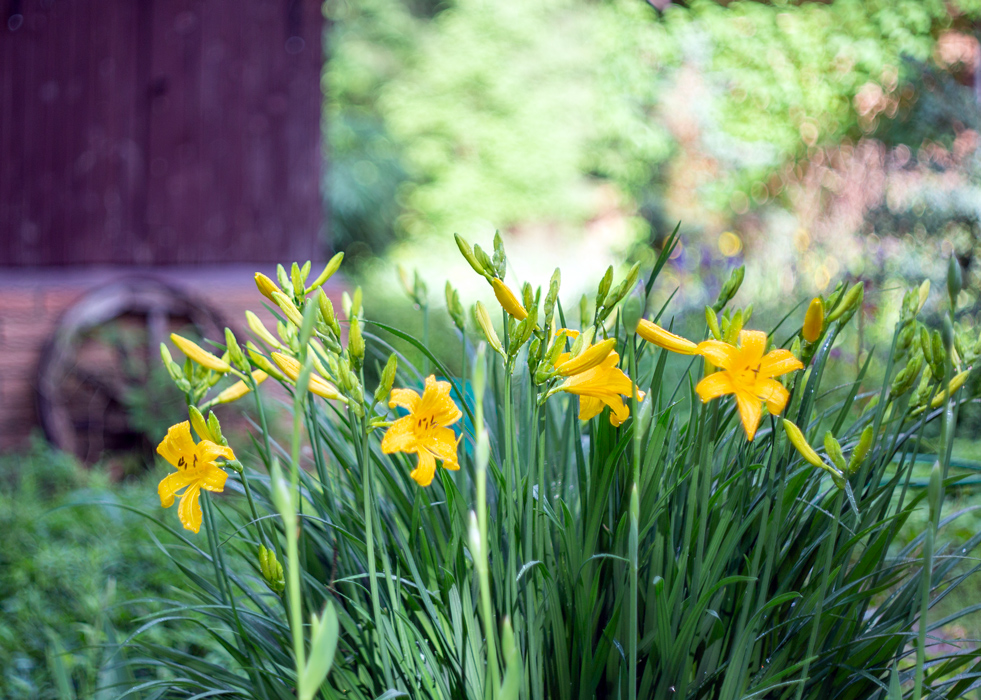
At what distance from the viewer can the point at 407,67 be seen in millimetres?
16172

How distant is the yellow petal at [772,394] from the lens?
2.46 feet

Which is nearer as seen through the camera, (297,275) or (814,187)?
(297,275)

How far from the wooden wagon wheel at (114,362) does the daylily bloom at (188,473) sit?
125 inches

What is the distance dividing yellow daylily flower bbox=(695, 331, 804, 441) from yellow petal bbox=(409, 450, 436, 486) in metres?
0.29

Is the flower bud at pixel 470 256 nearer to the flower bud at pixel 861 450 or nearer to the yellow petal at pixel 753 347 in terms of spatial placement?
the yellow petal at pixel 753 347

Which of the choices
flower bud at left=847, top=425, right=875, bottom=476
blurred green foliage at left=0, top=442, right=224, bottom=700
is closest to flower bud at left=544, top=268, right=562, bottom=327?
flower bud at left=847, top=425, right=875, bottom=476

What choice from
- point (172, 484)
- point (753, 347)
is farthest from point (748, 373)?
point (172, 484)

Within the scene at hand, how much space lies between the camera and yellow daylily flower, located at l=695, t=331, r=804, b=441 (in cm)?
77

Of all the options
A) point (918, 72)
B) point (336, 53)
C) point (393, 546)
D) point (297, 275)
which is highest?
point (336, 53)

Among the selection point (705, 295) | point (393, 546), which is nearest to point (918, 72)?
point (705, 295)

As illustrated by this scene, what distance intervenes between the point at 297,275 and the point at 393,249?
13.6 meters

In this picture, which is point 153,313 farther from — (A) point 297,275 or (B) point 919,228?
(B) point 919,228

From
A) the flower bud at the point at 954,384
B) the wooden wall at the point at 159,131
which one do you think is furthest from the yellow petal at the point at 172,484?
the wooden wall at the point at 159,131

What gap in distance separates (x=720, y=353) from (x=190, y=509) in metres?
0.63
